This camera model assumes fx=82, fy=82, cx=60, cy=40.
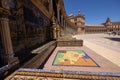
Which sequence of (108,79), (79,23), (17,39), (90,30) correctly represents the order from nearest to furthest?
(108,79) → (17,39) → (79,23) → (90,30)

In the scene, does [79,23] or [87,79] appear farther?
[79,23]

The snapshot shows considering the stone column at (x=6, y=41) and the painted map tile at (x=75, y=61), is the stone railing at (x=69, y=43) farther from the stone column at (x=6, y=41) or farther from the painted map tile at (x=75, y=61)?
the stone column at (x=6, y=41)

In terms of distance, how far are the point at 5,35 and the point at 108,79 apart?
9.01 feet

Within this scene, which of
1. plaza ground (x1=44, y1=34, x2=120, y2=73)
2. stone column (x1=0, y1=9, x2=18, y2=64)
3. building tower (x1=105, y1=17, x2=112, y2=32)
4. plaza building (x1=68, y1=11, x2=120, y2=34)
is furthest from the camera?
building tower (x1=105, y1=17, x2=112, y2=32)

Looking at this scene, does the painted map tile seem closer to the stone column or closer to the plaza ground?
the plaza ground

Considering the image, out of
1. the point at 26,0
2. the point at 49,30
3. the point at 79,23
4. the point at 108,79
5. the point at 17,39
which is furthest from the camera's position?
the point at 79,23

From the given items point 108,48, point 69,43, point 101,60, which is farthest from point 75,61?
point 69,43

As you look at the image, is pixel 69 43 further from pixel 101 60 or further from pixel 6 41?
pixel 6 41

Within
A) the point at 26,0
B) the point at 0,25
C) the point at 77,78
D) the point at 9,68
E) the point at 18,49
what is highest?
the point at 26,0

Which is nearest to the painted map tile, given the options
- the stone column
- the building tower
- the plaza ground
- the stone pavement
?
the plaza ground

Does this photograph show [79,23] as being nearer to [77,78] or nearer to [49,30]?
[49,30]

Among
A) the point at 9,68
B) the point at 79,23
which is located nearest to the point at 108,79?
the point at 9,68

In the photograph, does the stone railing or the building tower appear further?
the building tower

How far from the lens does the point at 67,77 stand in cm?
195
